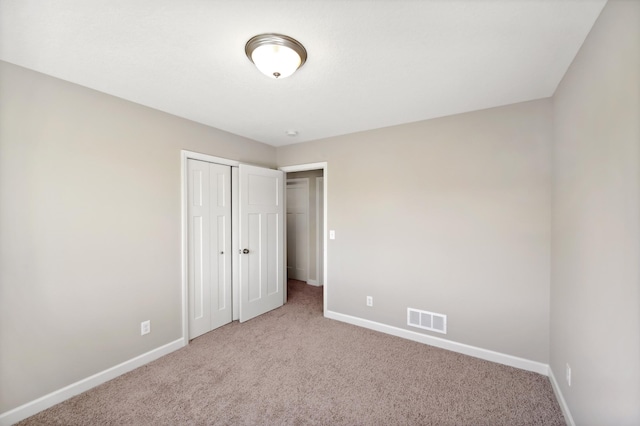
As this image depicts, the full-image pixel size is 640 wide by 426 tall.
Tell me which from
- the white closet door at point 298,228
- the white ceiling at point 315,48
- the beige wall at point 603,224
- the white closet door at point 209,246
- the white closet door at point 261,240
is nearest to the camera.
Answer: the beige wall at point 603,224

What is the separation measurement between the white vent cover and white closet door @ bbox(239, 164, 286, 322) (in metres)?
1.95

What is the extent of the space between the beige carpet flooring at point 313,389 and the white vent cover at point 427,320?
207mm

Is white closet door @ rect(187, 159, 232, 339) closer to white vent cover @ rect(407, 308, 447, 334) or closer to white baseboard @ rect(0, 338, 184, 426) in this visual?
white baseboard @ rect(0, 338, 184, 426)

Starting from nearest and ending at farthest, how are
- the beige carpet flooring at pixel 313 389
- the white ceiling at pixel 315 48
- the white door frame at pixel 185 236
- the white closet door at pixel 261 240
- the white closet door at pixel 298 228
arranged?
the white ceiling at pixel 315 48, the beige carpet flooring at pixel 313 389, the white door frame at pixel 185 236, the white closet door at pixel 261 240, the white closet door at pixel 298 228

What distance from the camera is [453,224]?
109 inches

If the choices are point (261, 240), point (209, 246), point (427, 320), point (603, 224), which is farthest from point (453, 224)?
point (209, 246)

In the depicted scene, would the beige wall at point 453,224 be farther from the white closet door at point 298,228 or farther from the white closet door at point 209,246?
the white closet door at point 298,228

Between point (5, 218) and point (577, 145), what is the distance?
12.6ft

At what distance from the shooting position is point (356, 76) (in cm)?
198

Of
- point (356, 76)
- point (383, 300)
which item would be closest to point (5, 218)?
point (356, 76)

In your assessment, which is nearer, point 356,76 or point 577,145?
point 577,145

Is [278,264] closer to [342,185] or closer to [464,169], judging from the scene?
[342,185]

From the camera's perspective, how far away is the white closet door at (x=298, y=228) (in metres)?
5.33

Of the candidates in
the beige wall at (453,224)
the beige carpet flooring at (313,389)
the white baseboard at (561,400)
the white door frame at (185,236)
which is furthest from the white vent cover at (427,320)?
the white door frame at (185,236)
